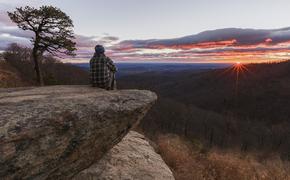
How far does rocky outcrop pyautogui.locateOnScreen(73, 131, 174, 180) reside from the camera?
10.2m

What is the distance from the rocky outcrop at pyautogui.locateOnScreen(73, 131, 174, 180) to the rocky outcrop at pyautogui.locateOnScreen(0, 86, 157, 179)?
567mm

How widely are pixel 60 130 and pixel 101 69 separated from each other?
16.2 feet

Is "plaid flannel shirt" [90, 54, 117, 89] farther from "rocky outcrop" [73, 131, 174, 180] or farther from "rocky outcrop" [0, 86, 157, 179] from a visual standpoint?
"rocky outcrop" [73, 131, 174, 180]

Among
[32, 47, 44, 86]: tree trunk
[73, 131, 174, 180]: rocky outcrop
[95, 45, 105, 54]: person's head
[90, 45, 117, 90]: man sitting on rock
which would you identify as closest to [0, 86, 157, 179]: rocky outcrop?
[73, 131, 174, 180]: rocky outcrop

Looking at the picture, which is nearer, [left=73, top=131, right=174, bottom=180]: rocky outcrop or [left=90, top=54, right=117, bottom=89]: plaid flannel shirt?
[left=73, top=131, right=174, bottom=180]: rocky outcrop

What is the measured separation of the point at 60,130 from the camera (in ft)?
24.6

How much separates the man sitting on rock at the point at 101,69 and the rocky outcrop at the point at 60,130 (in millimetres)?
2046

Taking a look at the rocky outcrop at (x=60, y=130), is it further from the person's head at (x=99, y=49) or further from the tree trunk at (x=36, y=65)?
the tree trunk at (x=36, y=65)

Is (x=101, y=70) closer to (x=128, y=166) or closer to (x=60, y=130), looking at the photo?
(x=128, y=166)

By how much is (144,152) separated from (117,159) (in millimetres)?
1770

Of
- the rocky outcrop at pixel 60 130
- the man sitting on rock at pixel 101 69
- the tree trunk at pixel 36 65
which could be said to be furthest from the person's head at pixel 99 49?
the tree trunk at pixel 36 65

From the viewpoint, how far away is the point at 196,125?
4535 inches

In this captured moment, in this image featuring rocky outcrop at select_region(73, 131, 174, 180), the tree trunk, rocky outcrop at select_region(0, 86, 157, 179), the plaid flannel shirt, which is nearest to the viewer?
rocky outcrop at select_region(0, 86, 157, 179)

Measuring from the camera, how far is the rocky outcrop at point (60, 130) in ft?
21.8
